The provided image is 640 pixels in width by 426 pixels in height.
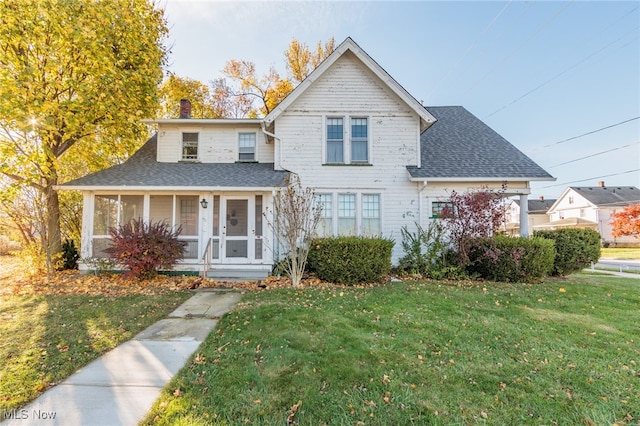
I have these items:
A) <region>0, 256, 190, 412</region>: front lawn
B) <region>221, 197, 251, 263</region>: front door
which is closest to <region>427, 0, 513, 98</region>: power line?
<region>221, 197, 251, 263</region>: front door

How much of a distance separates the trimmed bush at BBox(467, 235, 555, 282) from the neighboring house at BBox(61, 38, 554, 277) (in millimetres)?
1634

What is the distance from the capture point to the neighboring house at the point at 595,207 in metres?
33.2

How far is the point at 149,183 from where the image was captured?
925 cm

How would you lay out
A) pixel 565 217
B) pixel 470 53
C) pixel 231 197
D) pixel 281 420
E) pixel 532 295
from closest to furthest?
1. pixel 281 420
2. pixel 532 295
3. pixel 231 197
4. pixel 470 53
5. pixel 565 217

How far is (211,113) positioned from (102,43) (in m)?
10.9

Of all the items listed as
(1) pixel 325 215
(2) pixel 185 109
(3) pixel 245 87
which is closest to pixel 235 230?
(1) pixel 325 215

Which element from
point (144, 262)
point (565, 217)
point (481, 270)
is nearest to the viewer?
point (144, 262)

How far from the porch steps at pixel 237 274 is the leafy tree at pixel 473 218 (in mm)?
6203

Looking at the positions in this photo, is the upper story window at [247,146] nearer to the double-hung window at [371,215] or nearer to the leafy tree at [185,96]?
the double-hung window at [371,215]

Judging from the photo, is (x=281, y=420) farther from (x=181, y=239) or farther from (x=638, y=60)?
(x=638, y=60)

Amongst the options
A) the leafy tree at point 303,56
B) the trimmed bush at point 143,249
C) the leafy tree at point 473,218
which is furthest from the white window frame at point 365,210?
the leafy tree at point 303,56

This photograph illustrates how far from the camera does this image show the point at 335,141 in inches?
417

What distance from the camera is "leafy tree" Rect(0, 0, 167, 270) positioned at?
834 cm

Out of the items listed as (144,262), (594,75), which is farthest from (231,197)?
(594,75)
